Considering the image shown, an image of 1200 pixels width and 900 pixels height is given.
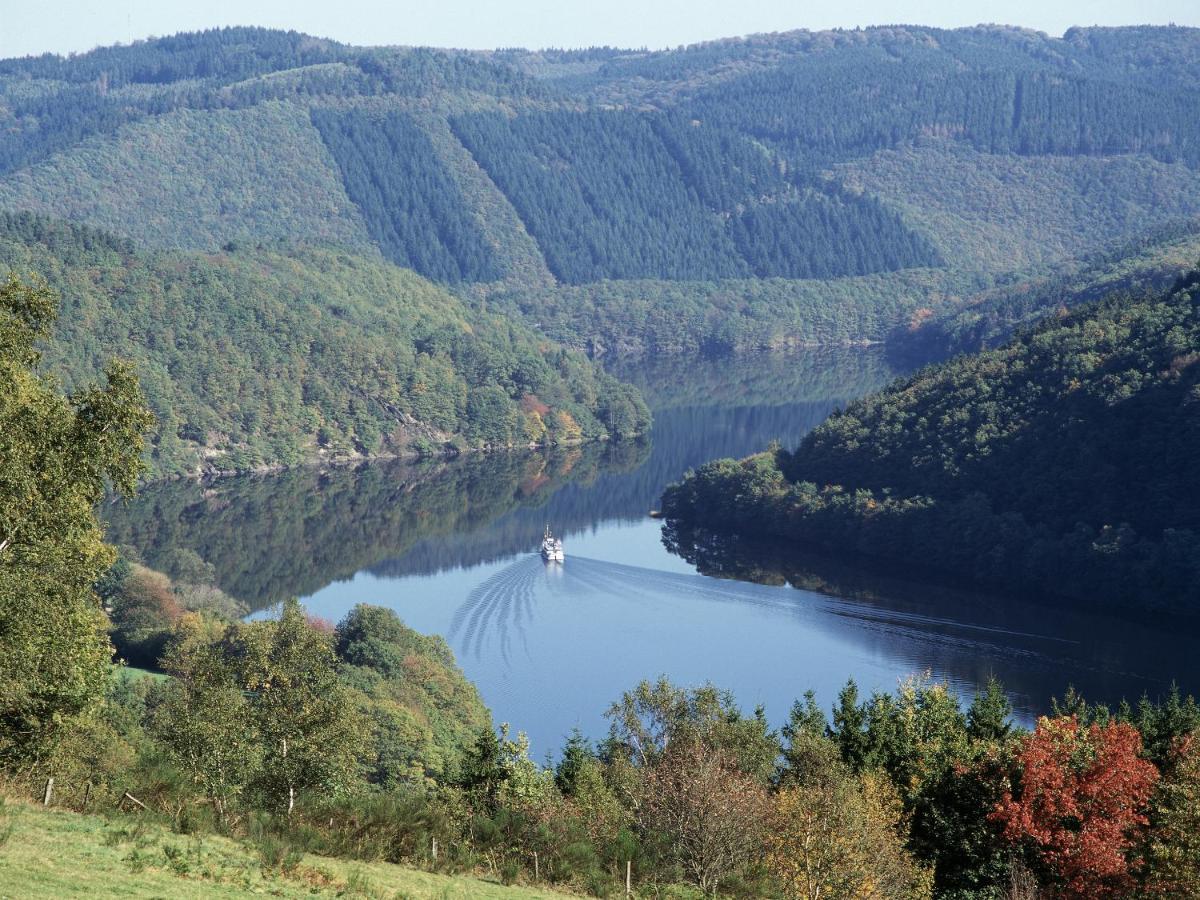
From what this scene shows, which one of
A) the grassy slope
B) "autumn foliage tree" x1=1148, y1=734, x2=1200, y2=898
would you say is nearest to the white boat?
"autumn foliage tree" x1=1148, y1=734, x2=1200, y2=898

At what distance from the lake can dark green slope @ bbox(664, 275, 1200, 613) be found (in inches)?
150

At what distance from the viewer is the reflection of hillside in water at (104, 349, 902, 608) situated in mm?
110875

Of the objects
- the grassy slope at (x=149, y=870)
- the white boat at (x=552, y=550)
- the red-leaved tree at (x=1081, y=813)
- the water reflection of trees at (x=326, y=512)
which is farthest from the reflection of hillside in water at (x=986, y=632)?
the grassy slope at (x=149, y=870)

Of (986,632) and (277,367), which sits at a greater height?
(277,367)

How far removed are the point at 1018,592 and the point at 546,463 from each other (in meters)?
65.5

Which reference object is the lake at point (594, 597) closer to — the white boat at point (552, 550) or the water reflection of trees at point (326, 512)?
the water reflection of trees at point (326, 512)

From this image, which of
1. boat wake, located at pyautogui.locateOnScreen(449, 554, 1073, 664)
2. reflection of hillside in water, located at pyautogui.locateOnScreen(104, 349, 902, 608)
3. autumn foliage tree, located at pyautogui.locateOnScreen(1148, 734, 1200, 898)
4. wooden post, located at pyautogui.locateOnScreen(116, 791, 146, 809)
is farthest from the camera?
reflection of hillside in water, located at pyautogui.locateOnScreen(104, 349, 902, 608)

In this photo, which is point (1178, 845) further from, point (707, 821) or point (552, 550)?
point (552, 550)

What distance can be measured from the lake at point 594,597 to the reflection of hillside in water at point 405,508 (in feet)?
1.07

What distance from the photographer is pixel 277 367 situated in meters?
171

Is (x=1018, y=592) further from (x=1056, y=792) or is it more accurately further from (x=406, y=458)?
(x=406, y=458)

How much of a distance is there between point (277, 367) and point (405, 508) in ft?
147

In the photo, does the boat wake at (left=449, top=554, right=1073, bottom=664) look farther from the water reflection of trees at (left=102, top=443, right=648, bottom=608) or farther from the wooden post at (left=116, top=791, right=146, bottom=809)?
the wooden post at (left=116, top=791, right=146, bottom=809)

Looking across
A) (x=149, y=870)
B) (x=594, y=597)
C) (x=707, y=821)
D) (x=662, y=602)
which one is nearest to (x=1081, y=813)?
(x=707, y=821)
